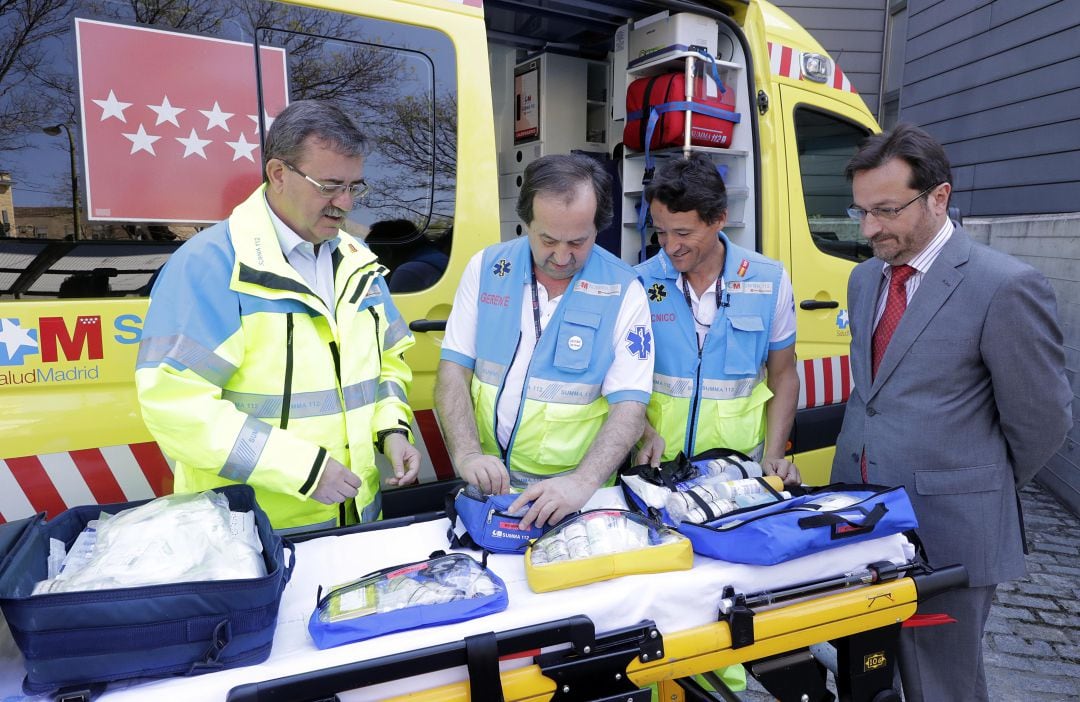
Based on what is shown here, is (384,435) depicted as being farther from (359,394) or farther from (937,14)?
(937,14)

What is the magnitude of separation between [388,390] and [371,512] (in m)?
0.33

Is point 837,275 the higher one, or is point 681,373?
point 837,275

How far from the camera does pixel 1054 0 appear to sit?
6.10 m

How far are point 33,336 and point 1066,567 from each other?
15.7 feet

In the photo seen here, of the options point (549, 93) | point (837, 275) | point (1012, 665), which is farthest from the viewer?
point (549, 93)

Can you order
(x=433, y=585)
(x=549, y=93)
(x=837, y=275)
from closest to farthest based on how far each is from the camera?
(x=433, y=585) → (x=837, y=275) → (x=549, y=93)

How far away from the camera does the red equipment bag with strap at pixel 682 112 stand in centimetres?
325

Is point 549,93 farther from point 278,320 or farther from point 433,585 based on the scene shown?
point 433,585

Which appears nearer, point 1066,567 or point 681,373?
point 681,373

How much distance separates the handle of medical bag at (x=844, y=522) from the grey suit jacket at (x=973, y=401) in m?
0.45

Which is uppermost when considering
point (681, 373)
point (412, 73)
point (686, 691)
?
point (412, 73)

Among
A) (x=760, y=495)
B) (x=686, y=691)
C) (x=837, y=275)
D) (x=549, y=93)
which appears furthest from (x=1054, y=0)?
(x=686, y=691)

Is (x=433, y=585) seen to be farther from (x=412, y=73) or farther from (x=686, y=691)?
(x=412, y=73)

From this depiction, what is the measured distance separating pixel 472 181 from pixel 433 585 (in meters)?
1.50
